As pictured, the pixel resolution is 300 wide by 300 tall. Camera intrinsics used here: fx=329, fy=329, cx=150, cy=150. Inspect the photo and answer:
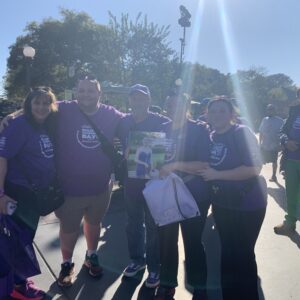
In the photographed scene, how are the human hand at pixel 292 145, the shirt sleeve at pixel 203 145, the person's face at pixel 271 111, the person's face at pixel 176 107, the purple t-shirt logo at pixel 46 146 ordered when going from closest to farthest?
the shirt sleeve at pixel 203 145
the person's face at pixel 176 107
the purple t-shirt logo at pixel 46 146
the human hand at pixel 292 145
the person's face at pixel 271 111

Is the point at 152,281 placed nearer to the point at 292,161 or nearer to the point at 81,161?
the point at 81,161

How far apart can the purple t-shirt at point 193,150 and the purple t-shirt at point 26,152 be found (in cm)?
113

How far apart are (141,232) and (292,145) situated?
7.75ft

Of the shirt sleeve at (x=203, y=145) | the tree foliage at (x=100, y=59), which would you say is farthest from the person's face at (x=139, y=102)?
the tree foliage at (x=100, y=59)

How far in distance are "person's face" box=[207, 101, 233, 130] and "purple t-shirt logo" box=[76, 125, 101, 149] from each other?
116 centimetres

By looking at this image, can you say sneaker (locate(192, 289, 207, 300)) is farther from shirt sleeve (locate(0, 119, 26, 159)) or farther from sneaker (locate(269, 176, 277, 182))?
sneaker (locate(269, 176, 277, 182))

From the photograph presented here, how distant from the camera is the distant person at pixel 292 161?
440cm

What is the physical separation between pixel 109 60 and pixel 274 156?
1938cm

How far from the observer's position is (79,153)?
10.2 feet

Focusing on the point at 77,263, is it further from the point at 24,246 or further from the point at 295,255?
the point at 295,255

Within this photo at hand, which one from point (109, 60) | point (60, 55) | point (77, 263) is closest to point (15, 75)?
point (60, 55)


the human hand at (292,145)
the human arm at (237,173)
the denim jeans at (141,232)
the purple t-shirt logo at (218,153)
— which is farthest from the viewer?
the human hand at (292,145)

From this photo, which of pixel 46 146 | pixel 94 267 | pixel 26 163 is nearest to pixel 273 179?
pixel 94 267

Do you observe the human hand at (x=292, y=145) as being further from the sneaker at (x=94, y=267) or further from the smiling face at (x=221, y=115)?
the sneaker at (x=94, y=267)
